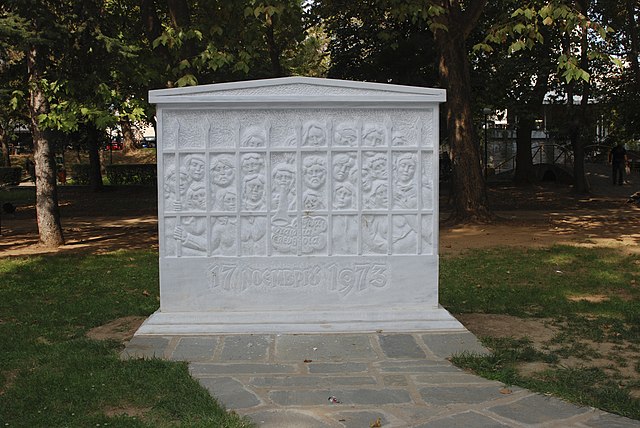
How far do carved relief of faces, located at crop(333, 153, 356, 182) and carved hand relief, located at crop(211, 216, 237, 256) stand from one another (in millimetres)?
1041

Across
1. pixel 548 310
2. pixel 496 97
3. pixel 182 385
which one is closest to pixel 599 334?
pixel 548 310

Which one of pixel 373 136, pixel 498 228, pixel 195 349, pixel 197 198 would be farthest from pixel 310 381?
pixel 498 228

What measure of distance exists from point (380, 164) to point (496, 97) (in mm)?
16859

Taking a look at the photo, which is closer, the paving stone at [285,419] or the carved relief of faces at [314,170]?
the paving stone at [285,419]

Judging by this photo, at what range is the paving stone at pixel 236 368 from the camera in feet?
18.0

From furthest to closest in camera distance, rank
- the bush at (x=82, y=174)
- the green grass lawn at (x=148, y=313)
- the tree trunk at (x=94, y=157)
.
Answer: the bush at (x=82, y=174)
the tree trunk at (x=94, y=157)
the green grass lawn at (x=148, y=313)

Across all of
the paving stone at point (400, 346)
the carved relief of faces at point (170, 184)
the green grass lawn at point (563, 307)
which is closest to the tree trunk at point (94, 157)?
the green grass lawn at point (563, 307)

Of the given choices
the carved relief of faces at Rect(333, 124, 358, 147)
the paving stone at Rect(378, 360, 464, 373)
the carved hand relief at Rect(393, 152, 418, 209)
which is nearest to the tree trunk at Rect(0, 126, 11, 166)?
the carved relief of faces at Rect(333, 124, 358, 147)

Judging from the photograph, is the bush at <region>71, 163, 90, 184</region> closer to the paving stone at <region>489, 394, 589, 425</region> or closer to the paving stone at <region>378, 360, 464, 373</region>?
the paving stone at <region>378, 360, 464, 373</region>

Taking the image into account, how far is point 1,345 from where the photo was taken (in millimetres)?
6461

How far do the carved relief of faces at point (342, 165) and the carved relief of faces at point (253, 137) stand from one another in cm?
70

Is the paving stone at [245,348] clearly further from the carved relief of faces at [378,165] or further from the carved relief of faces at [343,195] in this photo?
the carved relief of faces at [378,165]

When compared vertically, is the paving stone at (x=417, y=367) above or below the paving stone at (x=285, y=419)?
above

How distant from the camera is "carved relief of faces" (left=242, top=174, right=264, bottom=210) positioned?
6672 mm
